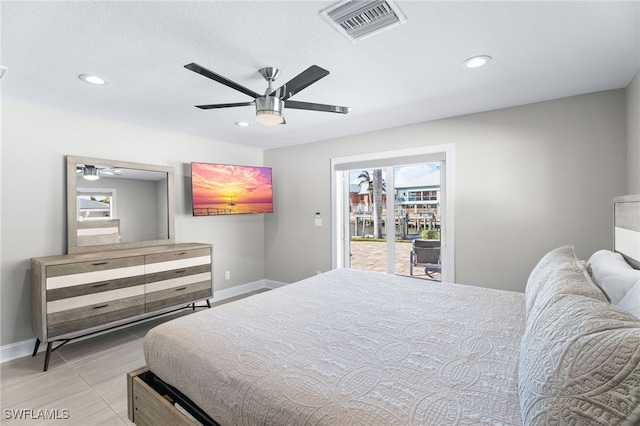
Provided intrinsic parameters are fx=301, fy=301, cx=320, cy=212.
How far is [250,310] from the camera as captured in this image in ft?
6.29

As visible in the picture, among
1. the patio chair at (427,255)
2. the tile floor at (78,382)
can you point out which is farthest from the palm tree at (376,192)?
the tile floor at (78,382)

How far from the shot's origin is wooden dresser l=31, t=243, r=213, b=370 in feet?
8.45

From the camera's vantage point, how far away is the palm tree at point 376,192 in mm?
4179

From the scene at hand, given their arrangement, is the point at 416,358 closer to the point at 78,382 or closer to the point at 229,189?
the point at 78,382

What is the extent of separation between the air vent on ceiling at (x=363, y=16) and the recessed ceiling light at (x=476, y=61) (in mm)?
730

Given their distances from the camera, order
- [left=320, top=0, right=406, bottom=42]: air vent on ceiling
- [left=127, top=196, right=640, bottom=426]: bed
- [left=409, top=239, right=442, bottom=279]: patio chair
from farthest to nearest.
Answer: [left=409, top=239, right=442, bottom=279]: patio chair → [left=320, top=0, right=406, bottom=42]: air vent on ceiling → [left=127, top=196, right=640, bottom=426]: bed

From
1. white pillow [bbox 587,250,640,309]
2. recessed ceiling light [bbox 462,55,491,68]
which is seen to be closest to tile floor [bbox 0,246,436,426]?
white pillow [bbox 587,250,640,309]

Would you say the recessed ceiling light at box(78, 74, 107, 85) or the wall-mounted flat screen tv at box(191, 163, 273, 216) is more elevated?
the recessed ceiling light at box(78, 74, 107, 85)

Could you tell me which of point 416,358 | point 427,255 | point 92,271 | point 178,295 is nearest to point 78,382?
point 92,271

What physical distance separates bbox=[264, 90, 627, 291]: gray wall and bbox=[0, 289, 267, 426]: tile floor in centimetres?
338

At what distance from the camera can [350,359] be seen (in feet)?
4.23

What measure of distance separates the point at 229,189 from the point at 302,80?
105 inches

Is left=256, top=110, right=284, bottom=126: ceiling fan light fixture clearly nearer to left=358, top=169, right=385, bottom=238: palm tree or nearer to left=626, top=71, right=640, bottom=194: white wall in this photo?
left=358, top=169, right=385, bottom=238: palm tree

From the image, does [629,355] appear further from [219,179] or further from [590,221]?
[219,179]
